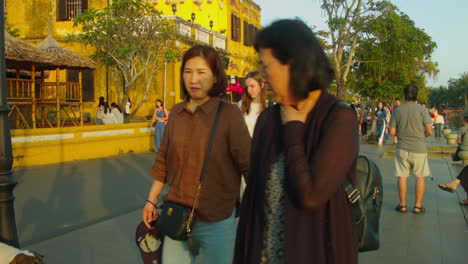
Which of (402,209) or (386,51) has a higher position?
(386,51)

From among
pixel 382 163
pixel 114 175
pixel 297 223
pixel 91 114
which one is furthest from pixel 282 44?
pixel 91 114

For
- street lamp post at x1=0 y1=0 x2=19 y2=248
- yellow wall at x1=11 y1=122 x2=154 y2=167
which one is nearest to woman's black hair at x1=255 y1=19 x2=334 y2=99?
street lamp post at x1=0 y1=0 x2=19 y2=248

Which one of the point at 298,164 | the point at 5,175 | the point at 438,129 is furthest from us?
the point at 438,129

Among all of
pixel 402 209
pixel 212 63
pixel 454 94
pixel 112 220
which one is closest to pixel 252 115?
pixel 212 63

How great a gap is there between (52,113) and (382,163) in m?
14.0

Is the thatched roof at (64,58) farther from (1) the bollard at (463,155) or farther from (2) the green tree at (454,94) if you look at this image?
(2) the green tree at (454,94)

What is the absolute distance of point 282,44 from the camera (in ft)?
5.90

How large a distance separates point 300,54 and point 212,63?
1.34m

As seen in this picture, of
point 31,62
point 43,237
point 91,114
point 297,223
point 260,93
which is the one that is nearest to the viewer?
point 297,223

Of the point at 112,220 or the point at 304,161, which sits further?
the point at 112,220

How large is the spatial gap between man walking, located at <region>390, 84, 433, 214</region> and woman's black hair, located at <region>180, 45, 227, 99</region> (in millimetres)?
4562

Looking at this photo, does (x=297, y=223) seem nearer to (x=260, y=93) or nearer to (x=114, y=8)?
(x=260, y=93)

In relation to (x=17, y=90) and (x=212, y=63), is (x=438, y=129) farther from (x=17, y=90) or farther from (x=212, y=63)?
(x=212, y=63)

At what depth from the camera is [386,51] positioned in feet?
86.0
